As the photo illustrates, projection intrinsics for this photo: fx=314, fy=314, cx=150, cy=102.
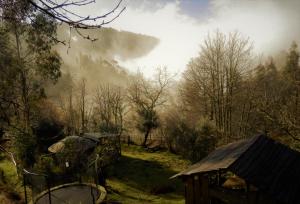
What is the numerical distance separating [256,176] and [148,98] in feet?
112

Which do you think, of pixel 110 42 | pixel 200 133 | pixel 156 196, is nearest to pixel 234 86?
pixel 200 133

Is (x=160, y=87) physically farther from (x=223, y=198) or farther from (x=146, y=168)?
(x=223, y=198)

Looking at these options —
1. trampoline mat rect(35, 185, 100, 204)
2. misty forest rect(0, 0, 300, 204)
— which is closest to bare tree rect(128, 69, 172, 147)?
misty forest rect(0, 0, 300, 204)

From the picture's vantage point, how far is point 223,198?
1327cm

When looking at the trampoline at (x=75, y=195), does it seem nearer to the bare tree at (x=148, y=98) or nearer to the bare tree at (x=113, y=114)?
the bare tree at (x=113, y=114)

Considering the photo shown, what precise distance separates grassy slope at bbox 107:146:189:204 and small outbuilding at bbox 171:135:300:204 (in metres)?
5.50

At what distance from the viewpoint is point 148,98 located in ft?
149

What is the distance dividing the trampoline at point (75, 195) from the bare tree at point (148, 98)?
2364cm

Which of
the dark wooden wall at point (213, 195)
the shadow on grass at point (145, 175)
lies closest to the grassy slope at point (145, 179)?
the shadow on grass at point (145, 175)

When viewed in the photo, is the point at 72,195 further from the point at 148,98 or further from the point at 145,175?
the point at 148,98

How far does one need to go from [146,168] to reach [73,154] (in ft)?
25.8

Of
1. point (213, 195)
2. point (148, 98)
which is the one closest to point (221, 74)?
point (148, 98)

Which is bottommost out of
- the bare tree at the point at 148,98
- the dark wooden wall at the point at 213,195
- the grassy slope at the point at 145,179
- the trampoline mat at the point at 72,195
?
the grassy slope at the point at 145,179

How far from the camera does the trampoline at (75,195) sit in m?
14.2
